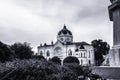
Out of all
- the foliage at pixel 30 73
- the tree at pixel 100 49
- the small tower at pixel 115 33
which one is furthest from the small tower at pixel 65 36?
the foliage at pixel 30 73

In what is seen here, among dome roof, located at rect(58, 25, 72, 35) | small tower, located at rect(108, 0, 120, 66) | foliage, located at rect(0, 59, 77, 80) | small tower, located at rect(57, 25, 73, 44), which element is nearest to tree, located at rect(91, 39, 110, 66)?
small tower, located at rect(57, 25, 73, 44)

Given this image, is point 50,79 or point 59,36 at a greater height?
point 59,36

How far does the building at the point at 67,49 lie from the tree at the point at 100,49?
3.34 meters

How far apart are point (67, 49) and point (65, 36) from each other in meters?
10.4

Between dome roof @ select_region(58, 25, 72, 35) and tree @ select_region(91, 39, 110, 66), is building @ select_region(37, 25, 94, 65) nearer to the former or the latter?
dome roof @ select_region(58, 25, 72, 35)

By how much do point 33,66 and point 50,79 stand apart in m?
0.65

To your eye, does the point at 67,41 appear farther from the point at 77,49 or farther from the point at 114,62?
the point at 114,62

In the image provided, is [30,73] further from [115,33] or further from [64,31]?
[64,31]

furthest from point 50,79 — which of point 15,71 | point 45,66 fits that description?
point 15,71

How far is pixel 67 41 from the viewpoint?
4875 inches

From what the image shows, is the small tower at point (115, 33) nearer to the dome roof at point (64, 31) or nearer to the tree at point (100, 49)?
the tree at point (100, 49)

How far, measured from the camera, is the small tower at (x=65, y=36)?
124375 millimetres

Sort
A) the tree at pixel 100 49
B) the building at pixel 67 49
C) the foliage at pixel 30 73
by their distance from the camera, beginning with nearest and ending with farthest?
the foliage at pixel 30 73 < the tree at pixel 100 49 < the building at pixel 67 49

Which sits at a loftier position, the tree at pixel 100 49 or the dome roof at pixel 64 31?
the dome roof at pixel 64 31
